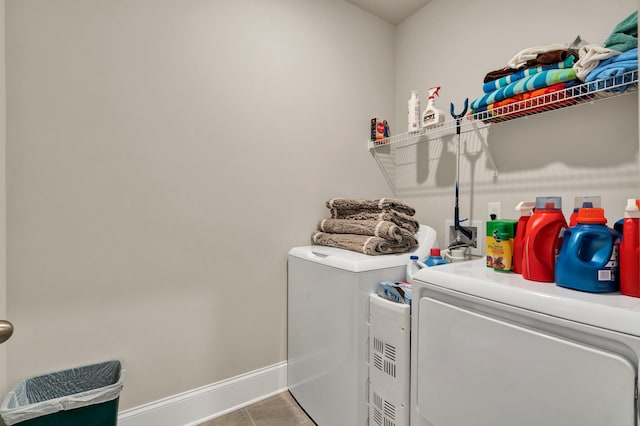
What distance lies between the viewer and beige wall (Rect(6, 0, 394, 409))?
47.8 inches

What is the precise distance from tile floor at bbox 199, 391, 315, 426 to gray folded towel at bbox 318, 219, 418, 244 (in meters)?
0.98

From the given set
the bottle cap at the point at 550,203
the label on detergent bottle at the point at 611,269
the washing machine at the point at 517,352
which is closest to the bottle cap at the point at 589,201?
the bottle cap at the point at 550,203

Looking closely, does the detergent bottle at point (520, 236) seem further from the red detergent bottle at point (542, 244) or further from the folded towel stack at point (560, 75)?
the folded towel stack at point (560, 75)

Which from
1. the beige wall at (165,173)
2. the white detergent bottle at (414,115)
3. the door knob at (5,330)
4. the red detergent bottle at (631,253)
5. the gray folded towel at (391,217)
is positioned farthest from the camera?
the white detergent bottle at (414,115)

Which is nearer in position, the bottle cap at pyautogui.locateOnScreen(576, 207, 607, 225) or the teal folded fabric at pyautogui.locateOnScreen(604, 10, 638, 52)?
the bottle cap at pyautogui.locateOnScreen(576, 207, 607, 225)

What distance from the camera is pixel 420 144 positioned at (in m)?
2.07

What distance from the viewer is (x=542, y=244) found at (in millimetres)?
900

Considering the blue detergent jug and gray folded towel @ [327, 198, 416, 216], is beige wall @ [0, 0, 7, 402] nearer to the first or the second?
gray folded towel @ [327, 198, 416, 216]

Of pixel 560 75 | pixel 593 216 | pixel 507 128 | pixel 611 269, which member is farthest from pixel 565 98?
pixel 611 269

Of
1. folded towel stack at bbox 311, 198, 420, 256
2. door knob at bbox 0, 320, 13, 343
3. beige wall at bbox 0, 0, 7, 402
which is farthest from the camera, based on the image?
folded towel stack at bbox 311, 198, 420, 256

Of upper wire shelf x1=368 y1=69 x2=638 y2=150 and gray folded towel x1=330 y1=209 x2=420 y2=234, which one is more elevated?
upper wire shelf x1=368 y1=69 x2=638 y2=150

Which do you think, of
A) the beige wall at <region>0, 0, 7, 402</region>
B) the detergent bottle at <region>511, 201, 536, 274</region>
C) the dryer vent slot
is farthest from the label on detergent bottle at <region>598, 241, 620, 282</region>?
the beige wall at <region>0, 0, 7, 402</region>

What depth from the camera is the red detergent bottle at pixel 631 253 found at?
2.38 ft

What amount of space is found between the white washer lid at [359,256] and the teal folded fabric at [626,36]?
990 mm
